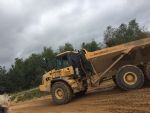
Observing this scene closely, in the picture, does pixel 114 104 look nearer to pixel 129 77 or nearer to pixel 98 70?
pixel 129 77

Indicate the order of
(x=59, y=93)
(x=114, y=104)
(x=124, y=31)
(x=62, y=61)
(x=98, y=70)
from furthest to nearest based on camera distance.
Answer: (x=124, y=31), (x=62, y=61), (x=59, y=93), (x=98, y=70), (x=114, y=104)

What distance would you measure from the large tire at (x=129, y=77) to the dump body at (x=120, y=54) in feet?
1.84

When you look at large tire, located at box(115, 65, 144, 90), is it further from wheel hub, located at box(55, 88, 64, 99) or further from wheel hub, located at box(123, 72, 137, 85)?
wheel hub, located at box(55, 88, 64, 99)

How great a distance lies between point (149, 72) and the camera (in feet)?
61.2

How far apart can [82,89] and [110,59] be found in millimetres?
2672

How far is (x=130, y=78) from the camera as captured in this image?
18984 millimetres

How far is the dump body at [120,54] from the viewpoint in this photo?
19.1 meters

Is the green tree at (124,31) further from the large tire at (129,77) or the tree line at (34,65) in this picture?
the large tire at (129,77)

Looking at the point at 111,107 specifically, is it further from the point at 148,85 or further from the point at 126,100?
the point at 148,85

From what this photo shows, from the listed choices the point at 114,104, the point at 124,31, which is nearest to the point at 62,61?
the point at 114,104

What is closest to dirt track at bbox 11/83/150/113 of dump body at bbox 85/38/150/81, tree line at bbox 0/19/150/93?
dump body at bbox 85/38/150/81

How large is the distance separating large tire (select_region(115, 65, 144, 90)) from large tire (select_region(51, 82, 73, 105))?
10.1ft

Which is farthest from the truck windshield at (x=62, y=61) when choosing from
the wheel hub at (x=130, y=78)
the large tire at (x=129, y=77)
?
the wheel hub at (x=130, y=78)

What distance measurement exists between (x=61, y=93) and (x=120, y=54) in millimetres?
4041
